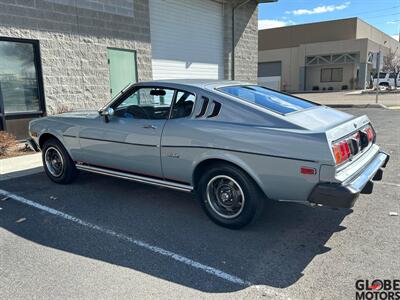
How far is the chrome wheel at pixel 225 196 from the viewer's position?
3910 millimetres

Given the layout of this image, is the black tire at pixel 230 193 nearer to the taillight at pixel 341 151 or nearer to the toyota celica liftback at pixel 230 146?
the toyota celica liftback at pixel 230 146

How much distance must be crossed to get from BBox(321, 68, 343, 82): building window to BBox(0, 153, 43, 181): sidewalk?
41135mm

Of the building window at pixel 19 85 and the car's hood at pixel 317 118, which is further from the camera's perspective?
the building window at pixel 19 85

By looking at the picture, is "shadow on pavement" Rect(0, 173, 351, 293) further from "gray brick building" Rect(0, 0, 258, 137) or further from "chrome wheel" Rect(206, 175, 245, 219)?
"gray brick building" Rect(0, 0, 258, 137)

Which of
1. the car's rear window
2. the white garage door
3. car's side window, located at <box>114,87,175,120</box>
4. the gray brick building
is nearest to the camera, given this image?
the car's rear window

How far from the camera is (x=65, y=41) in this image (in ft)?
31.9

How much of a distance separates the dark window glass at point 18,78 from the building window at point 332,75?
131 feet

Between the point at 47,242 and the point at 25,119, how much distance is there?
6.42 metres

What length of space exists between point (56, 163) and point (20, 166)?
5.37ft

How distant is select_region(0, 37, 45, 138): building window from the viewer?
344 inches

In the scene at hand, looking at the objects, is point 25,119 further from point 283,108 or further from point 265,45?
point 265,45

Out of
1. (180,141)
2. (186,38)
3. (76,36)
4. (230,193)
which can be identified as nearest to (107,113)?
(180,141)

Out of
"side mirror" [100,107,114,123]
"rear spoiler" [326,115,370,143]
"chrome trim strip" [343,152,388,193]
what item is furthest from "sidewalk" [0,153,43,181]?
"chrome trim strip" [343,152,388,193]

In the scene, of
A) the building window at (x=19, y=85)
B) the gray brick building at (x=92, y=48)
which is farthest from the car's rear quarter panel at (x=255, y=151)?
the gray brick building at (x=92, y=48)
